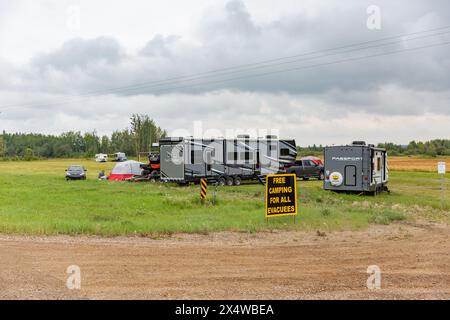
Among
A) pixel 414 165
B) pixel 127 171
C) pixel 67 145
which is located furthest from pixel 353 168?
pixel 67 145

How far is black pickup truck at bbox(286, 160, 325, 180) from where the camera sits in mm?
41969

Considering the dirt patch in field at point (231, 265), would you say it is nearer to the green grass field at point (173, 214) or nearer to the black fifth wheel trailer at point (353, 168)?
the green grass field at point (173, 214)

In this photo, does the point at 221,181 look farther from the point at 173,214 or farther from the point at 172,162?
the point at 173,214

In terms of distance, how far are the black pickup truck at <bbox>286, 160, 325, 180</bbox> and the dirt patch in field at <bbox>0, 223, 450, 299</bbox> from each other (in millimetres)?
26326

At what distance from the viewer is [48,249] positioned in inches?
492

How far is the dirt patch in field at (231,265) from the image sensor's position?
8492 mm

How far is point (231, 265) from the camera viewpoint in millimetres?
10688

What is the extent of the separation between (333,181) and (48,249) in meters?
20.3

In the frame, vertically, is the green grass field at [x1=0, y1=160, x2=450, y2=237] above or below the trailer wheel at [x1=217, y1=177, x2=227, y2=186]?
below

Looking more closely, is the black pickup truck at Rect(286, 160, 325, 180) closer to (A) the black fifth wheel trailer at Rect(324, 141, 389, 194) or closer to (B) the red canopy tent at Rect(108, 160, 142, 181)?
(A) the black fifth wheel trailer at Rect(324, 141, 389, 194)

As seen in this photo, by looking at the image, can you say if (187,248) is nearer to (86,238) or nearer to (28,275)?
(86,238)

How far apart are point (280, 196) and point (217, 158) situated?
18.9 m

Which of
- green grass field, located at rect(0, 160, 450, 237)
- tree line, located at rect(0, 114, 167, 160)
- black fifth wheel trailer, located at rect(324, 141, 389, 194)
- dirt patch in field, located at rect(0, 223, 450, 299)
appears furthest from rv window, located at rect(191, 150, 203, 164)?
tree line, located at rect(0, 114, 167, 160)
